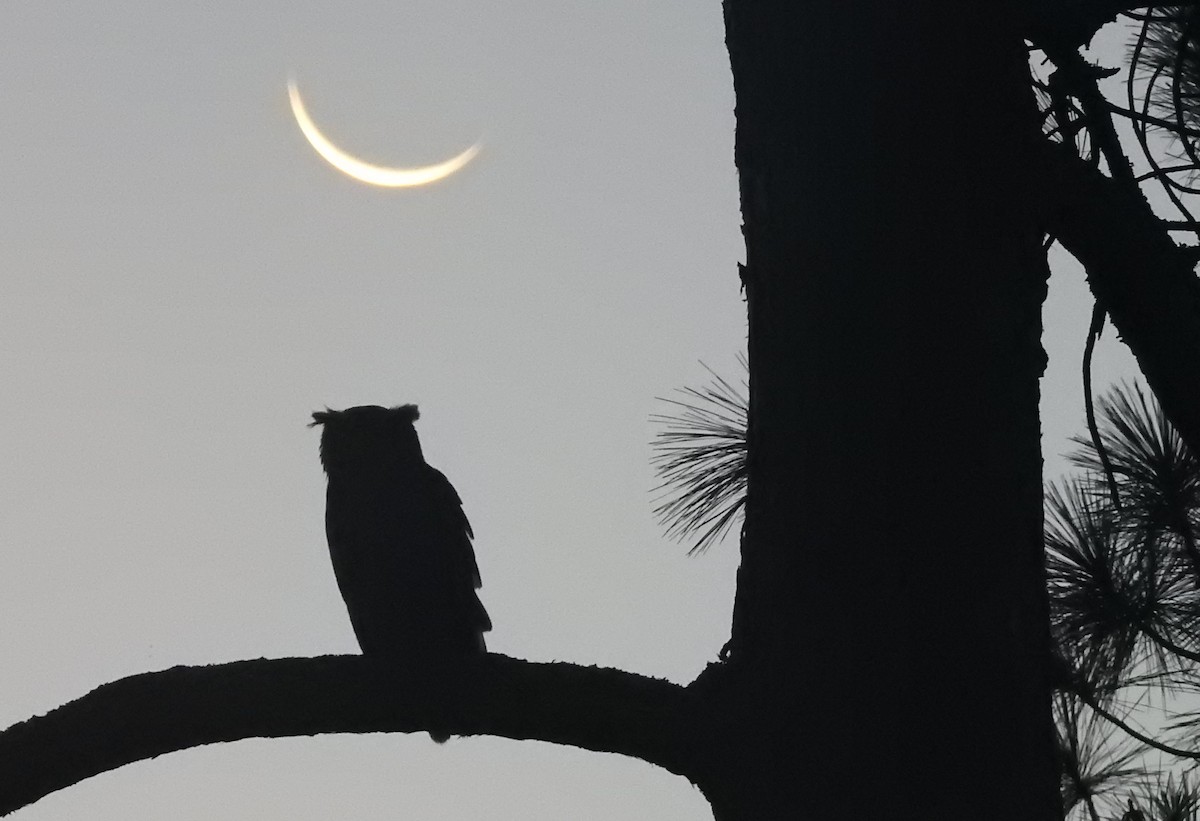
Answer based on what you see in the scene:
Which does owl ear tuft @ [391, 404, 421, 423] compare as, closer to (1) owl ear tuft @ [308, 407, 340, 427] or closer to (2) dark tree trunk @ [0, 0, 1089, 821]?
(1) owl ear tuft @ [308, 407, 340, 427]

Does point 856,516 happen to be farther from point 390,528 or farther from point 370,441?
point 370,441

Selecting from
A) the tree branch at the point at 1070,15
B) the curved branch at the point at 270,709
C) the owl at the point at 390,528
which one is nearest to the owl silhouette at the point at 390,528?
the owl at the point at 390,528

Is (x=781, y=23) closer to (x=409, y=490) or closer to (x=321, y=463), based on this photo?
(x=409, y=490)

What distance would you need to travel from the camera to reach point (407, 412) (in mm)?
4094

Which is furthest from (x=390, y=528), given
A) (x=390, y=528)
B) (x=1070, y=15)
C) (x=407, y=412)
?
(x=1070, y=15)

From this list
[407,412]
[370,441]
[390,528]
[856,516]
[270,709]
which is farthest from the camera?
[407,412]

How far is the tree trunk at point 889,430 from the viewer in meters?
1.84

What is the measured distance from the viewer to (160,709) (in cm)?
213

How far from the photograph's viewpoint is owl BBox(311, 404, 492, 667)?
3.74m

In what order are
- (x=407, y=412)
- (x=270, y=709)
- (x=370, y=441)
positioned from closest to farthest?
(x=270, y=709) → (x=370, y=441) → (x=407, y=412)

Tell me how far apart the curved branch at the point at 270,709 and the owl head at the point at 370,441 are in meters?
1.79

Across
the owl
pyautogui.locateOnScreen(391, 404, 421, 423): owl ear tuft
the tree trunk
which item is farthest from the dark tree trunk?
pyautogui.locateOnScreen(391, 404, 421, 423): owl ear tuft

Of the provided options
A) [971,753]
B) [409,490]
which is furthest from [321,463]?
[971,753]

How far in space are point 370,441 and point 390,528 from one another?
0.93 feet
